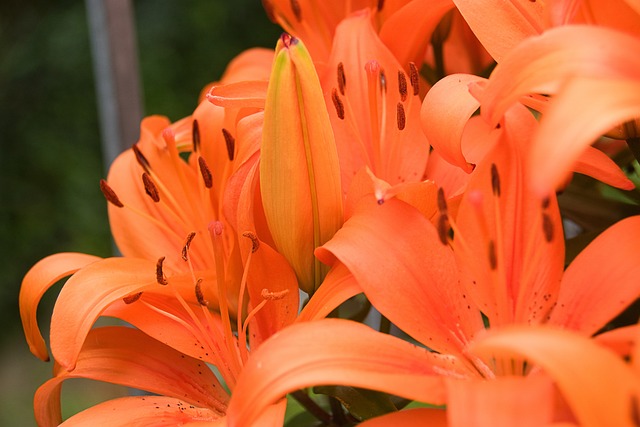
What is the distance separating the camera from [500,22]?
45 centimetres

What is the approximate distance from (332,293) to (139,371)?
129mm

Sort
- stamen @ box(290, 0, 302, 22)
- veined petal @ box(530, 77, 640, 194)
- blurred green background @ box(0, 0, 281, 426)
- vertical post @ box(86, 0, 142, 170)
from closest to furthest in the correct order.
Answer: veined petal @ box(530, 77, 640, 194) < stamen @ box(290, 0, 302, 22) < vertical post @ box(86, 0, 142, 170) < blurred green background @ box(0, 0, 281, 426)

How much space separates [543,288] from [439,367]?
7cm

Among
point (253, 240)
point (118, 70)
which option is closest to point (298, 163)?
point (253, 240)

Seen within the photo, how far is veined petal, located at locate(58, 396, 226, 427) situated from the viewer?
442 mm

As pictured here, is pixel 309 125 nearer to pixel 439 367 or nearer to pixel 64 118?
pixel 439 367

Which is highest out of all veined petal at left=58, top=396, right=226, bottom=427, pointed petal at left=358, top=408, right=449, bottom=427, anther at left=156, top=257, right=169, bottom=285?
anther at left=156, top=257, right=169, bottom=285

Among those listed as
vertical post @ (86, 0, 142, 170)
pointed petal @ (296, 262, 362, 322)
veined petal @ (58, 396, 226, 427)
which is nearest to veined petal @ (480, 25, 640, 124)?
pointed petal @ (296, 262, 362, 322)

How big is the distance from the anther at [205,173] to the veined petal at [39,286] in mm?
78

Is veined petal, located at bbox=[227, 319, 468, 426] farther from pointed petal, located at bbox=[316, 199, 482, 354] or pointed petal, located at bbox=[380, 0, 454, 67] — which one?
pointed petal, located at bbox=[380, 0, 454, 67]

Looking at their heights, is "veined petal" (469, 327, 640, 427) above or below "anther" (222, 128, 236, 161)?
below

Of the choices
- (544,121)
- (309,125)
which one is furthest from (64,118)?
(544,121)

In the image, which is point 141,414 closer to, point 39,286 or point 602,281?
point 39,286

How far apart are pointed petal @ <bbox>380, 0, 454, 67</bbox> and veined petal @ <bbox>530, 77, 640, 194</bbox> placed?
201 mm
